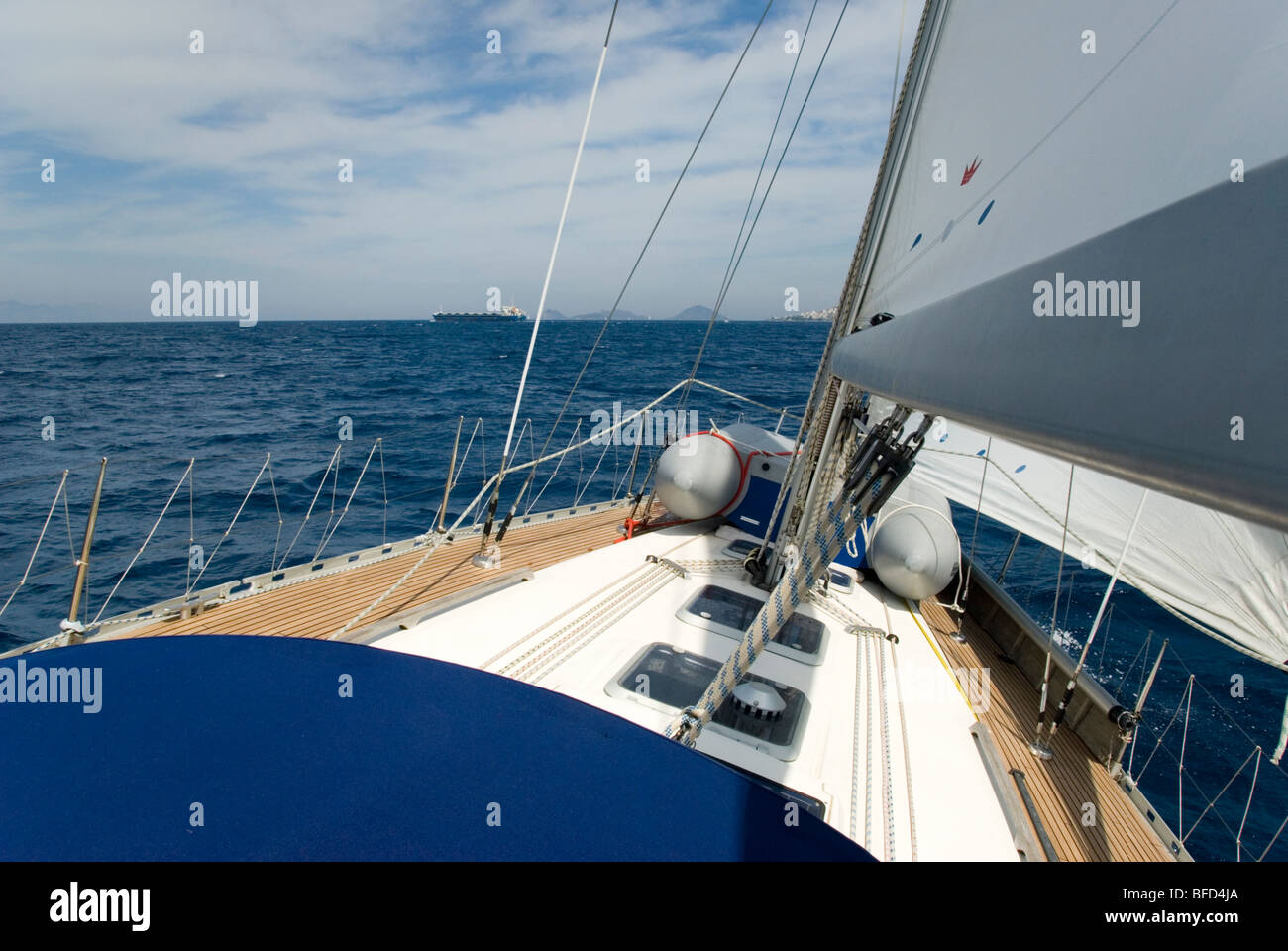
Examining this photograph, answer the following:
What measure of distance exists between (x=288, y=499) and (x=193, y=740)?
38.1 ft

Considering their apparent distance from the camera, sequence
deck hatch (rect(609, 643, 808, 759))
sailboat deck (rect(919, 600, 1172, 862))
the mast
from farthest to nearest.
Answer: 1. the mast
2. deck hatch (rect(609, 643, 808, 759))
3. sailboat deck (rect(919, 600, 1172, 862))

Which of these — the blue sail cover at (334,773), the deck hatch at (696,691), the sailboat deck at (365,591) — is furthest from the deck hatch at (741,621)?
the blue sail cover at (334,773)

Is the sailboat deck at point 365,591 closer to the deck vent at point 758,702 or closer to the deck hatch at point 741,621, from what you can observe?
the deck hatch at point 741,621

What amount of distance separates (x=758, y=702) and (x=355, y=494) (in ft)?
35.1

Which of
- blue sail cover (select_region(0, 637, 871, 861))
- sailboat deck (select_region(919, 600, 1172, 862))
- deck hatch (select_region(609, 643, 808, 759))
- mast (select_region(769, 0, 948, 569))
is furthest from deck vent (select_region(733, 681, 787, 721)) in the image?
blue sail cover (select_region(0, 637, 871, 861))

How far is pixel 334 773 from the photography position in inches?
52.7

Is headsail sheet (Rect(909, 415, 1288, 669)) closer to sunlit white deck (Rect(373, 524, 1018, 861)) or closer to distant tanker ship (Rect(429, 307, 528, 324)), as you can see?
sunlit white deck (Rect(373, 524, 1018, 861))

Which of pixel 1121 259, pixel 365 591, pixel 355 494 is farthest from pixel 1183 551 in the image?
pixel 355 494

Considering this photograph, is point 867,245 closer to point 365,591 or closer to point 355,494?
point 365,591

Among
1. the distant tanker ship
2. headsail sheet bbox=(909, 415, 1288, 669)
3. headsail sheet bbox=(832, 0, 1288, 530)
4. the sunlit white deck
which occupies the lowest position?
the sunlit white deck

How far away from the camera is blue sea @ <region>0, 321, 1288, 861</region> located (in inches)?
250

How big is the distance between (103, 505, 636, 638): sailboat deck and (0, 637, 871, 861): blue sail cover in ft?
7.61
